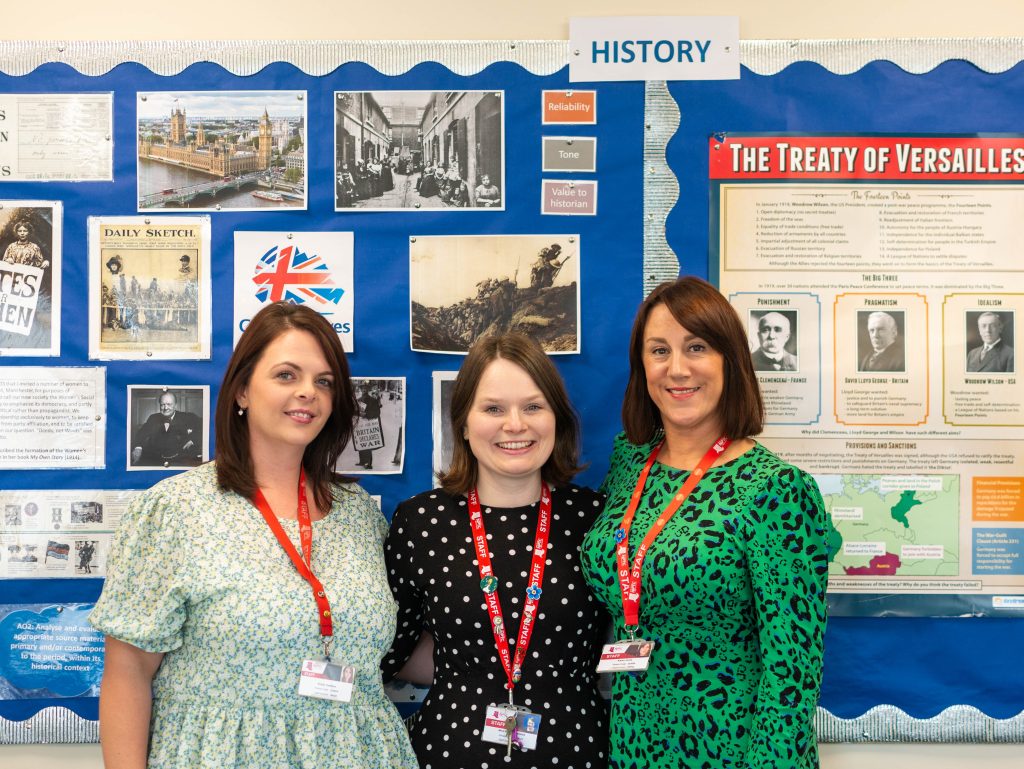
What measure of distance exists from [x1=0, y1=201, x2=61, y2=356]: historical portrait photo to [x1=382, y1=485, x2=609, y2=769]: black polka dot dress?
131cm

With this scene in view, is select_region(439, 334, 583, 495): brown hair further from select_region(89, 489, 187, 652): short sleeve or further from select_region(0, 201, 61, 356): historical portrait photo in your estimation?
select_region(0, 201, 61, 356): historical portrait photo

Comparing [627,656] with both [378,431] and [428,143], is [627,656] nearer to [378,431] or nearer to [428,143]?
[378,431]

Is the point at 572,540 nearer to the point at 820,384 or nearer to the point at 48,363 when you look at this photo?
the point at 820,384

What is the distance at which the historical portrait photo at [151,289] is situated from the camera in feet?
7.79

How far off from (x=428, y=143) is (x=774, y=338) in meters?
1.18

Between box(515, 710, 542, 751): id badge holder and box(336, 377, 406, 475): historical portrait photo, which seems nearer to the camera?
box(515, 710, 542, 751): id badge holder

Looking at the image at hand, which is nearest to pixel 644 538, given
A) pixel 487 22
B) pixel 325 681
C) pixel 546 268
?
pixel 325 681

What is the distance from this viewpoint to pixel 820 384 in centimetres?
235

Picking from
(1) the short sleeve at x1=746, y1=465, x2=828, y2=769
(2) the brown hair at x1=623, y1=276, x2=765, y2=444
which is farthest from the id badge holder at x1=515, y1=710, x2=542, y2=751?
(2) the brown hair at x1=623, y1=276, x2=765, y2=444

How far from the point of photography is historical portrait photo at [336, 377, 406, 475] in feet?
7.79

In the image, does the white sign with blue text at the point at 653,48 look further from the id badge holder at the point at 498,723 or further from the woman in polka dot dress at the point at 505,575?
the id badge holder at the point at 498,723

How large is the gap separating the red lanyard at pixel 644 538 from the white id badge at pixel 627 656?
0.04 metres

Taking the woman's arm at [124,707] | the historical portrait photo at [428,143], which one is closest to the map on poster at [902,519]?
the historical portrait photo at [428,143]

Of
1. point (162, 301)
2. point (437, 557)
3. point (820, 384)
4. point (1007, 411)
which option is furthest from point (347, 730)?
point (1007, 411)
